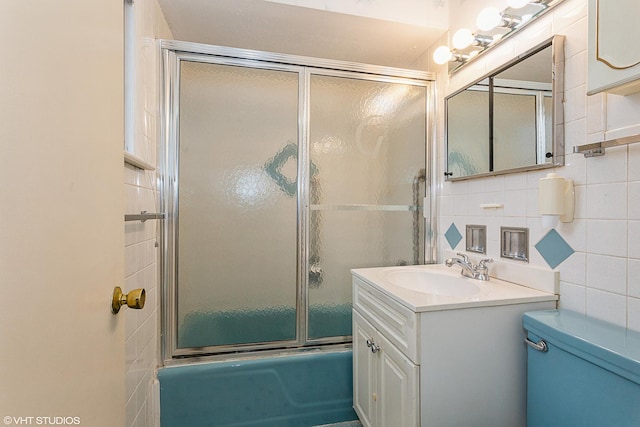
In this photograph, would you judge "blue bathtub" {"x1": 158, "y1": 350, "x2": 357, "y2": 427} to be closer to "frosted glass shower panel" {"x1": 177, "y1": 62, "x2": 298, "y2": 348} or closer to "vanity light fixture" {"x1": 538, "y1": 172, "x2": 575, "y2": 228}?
"frosted glass shower panel" {"x1": 177, "y1": 62, "x2": 298, "y2": 348}

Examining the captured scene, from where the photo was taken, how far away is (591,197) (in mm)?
963

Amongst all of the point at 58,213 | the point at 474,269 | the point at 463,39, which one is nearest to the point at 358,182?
the point at 474,269

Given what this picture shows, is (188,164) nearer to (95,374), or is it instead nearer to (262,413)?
(95,374)

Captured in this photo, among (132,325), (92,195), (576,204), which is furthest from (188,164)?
(576,204)

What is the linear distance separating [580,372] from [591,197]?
55 centimetres

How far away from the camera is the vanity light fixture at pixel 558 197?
1011 mm

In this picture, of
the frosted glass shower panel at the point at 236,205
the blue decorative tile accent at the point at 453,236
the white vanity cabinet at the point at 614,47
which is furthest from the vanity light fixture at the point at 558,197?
the frosted glass shower panel at the point at 236,205

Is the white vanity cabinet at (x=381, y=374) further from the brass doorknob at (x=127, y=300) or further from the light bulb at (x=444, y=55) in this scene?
the light bulb at (x=444, y=55)

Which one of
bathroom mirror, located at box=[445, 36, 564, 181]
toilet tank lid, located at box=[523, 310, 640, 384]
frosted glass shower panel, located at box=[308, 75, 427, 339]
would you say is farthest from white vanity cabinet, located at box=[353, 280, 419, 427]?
bathroom mirror, located at box=[445, 36, 564, 181]

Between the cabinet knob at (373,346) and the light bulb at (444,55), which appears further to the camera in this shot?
the light bulb at (444,55)

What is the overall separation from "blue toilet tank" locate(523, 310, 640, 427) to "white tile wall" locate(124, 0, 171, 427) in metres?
1.45

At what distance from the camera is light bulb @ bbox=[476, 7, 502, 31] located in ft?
4.17

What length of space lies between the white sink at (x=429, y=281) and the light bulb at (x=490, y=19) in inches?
45.6

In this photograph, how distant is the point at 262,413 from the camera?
1544 mm
